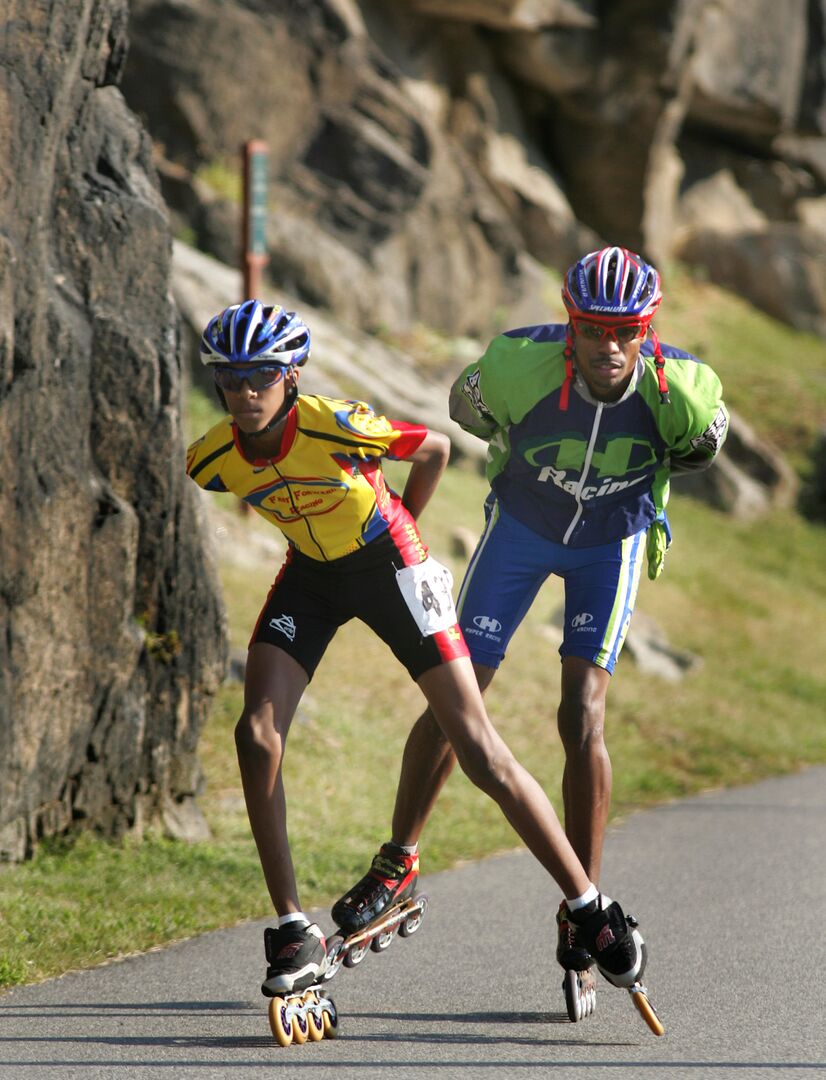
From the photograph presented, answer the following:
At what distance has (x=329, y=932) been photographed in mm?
6516

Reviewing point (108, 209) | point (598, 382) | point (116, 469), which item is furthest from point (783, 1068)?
point (108, 209)

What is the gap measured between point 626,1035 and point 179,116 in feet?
54.1

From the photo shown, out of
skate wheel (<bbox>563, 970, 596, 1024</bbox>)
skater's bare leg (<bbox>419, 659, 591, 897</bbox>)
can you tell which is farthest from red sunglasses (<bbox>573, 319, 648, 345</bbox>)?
skate wheel (<bbox>563, 970, 596, 1024</bbox>)

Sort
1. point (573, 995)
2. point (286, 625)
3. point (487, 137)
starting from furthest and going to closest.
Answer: point (487, 137)
point (286, 625)
point (573, 995)

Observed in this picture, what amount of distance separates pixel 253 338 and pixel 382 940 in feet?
7.88

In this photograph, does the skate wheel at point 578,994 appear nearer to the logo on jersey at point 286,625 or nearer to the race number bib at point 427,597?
the race number bib at point 427,597

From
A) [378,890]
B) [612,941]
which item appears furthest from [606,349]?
[378,890]

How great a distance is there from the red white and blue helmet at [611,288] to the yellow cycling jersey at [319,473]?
780 mm

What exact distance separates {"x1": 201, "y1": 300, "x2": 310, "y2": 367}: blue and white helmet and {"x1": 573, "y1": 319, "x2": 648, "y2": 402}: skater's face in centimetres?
101

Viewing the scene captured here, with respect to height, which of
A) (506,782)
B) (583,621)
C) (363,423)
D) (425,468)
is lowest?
(506,782)

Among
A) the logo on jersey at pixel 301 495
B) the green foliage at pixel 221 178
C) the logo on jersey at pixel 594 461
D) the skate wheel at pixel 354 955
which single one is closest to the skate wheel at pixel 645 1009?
the skate wheel at pixel 354 955

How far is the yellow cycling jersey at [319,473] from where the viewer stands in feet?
16.7

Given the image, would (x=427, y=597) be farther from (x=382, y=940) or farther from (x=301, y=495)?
(x=382, y=940)

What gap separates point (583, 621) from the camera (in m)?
5.50
